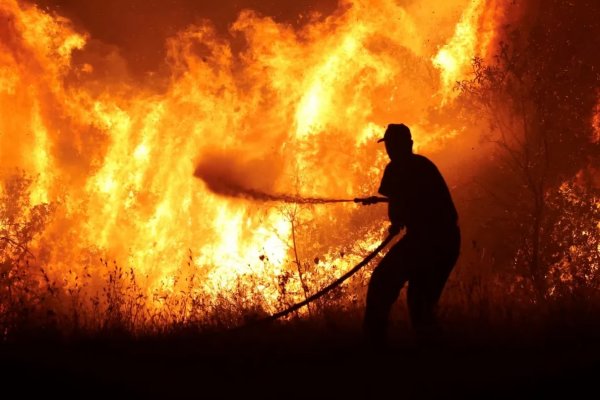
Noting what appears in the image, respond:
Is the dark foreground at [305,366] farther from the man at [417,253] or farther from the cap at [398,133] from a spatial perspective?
the cap at [398,133]

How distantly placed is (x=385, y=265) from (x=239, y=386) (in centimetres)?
183

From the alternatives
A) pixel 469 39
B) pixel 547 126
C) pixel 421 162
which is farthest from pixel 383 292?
pixel 547 126

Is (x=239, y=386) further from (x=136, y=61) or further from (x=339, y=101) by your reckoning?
(x=136, y=61)

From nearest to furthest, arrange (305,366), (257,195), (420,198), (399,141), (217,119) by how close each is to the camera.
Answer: (305,366) < (420,198) < (399,141) < (257,195) < (217,119)

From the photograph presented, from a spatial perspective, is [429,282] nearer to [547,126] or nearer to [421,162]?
[421,162]

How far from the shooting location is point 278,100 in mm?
16672

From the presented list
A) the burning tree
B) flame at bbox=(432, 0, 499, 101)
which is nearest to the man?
the burning tree

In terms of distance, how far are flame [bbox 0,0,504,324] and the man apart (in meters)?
8.78

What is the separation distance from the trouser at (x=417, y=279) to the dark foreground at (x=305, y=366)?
0.91 ft

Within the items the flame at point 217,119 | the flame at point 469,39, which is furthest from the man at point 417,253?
the flame at point 469,39

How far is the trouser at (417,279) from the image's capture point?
18.3ft

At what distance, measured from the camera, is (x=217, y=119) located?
16500 mm

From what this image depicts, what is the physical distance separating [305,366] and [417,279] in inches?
53.8

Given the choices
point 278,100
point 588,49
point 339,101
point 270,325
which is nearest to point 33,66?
point 278,100
